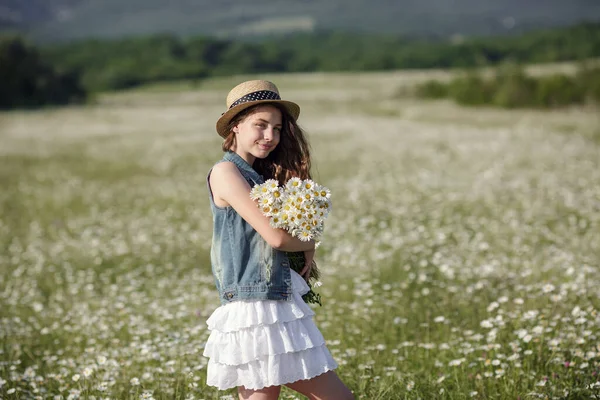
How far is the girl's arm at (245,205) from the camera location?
375 centimetres

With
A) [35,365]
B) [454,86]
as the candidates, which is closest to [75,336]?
[35,365]

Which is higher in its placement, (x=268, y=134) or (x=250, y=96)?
(x=250, y=96)

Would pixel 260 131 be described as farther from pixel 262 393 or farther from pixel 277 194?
pixel 262 393

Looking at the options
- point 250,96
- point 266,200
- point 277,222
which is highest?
point 250,96

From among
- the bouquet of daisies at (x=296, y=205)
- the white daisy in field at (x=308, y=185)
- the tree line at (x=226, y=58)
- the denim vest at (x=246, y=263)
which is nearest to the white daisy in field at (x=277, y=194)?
the bouquet of daisies at (x=296, y=205)

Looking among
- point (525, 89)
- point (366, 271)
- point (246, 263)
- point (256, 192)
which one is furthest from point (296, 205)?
point (525, 89)

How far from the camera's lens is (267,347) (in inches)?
148

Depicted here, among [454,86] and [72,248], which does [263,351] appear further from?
[454,86]


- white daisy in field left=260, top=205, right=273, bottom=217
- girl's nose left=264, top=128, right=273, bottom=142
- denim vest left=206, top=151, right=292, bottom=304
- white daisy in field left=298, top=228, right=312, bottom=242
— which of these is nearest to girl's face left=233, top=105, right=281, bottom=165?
girl's nose left=264, top=128, right=273, bottom=142

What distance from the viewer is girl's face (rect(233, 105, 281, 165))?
157 inches

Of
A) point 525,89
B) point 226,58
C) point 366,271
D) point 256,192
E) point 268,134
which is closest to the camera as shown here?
point 256,192

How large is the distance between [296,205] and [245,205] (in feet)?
1.02

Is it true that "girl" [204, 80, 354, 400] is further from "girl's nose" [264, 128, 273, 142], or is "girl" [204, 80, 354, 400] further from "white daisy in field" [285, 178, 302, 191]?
"white daisy in field" [285, 178, 302, 191]

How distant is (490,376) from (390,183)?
10.6m
